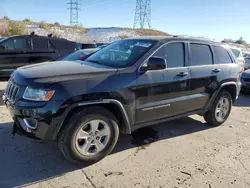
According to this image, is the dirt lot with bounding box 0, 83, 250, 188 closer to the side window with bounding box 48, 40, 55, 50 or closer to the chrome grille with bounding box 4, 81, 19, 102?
the chrome grille with bounding box 4, 81, 19, 102

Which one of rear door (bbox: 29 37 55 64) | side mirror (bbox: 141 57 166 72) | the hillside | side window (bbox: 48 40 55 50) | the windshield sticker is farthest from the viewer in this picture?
the hillside

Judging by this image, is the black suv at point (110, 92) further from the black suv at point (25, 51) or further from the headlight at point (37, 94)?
the black suv at point (25, 51)

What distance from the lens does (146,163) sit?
3543 mm

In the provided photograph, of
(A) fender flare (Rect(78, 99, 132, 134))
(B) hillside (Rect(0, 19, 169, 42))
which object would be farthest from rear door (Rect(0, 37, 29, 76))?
(B) hillside (Rect(0, 19, 169, 42))

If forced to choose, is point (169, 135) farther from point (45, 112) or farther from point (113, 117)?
point (45, 112)

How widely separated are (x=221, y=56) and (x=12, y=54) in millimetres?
7265

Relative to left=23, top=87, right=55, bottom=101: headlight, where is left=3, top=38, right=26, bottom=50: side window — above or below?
above

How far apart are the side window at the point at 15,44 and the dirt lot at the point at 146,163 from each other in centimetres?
488

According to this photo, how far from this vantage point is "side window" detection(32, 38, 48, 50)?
931 centimetres

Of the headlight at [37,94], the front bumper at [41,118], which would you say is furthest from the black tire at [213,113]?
the headlight at [37,94]

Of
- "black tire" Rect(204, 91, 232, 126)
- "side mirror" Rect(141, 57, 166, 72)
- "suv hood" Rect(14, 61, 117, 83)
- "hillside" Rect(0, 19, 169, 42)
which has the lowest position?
"black tire" Rect(204, 91, 232, 126)

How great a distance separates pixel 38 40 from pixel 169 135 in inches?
278

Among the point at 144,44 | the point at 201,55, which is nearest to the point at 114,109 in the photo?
the point at 144,44

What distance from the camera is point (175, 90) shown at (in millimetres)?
4152
